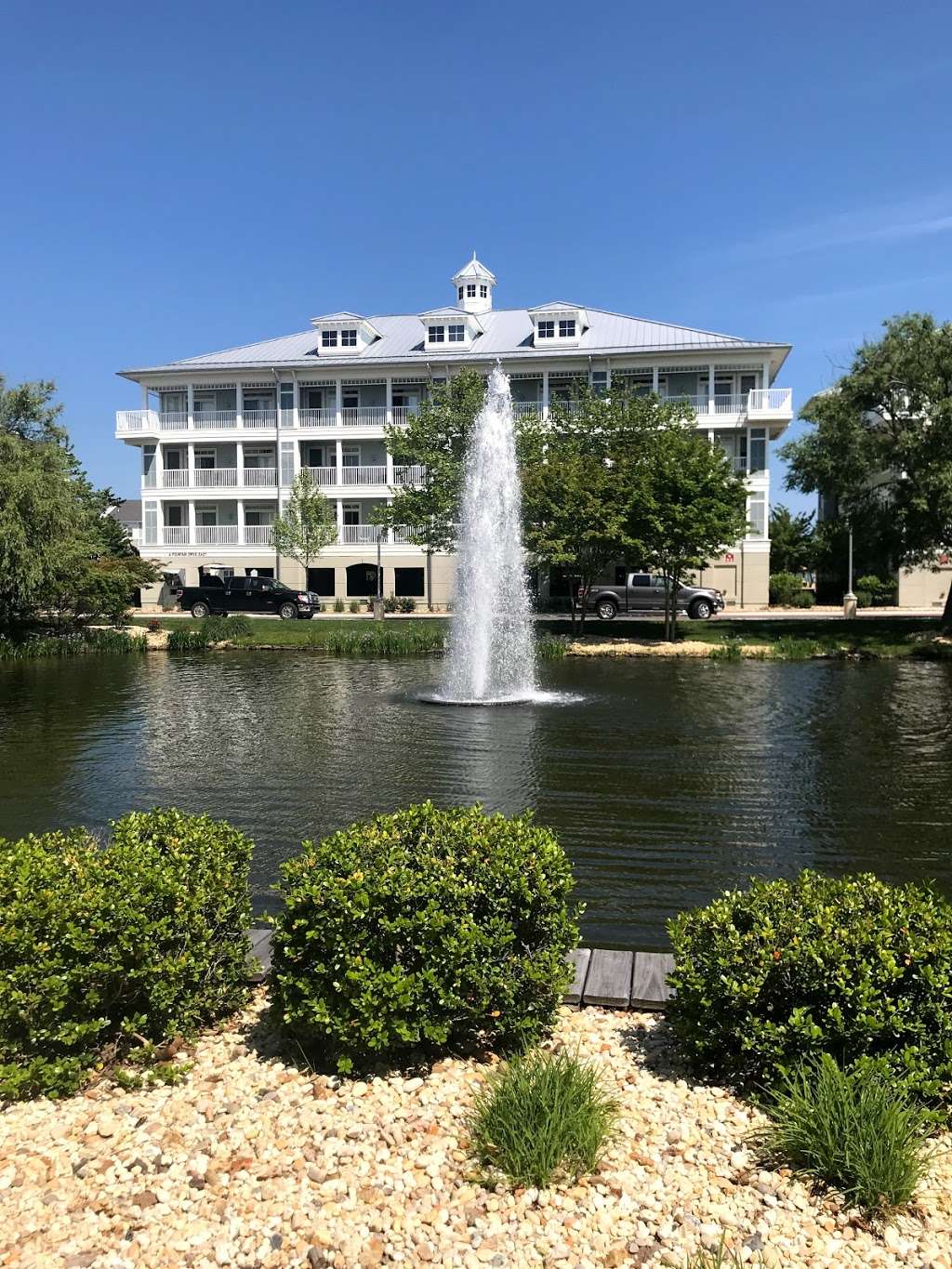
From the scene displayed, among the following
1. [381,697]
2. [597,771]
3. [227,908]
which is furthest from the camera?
[381,697]

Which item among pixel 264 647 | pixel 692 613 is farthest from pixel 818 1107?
pixel 692 613

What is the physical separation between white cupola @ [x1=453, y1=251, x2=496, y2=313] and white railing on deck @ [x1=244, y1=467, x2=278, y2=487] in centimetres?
1373

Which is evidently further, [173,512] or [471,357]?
[173,512]

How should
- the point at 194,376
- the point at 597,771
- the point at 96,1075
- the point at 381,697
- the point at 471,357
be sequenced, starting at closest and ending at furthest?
the point at 96,1075, the point at 597,771, the point at 381,697, the point at 471,357, the point at 194,376

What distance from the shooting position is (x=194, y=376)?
49.4 metres

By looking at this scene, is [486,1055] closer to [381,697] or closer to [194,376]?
[381,697]

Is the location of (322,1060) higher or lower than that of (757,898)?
lower

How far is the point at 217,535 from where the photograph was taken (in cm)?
4938

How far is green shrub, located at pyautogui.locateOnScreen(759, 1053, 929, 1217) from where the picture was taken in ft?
10.5

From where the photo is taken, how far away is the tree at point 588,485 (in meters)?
30.3

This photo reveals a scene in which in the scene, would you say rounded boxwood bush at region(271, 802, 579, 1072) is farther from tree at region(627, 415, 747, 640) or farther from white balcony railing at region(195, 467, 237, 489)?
white balcony railing at region(195, 467, 237, 489)

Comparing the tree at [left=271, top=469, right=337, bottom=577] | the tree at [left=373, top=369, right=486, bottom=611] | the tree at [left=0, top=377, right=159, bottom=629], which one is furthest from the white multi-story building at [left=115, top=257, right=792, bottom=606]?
the tree at [left=0, top=377, right=159, bottom=629]

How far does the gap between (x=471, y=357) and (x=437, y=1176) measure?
45.4 m

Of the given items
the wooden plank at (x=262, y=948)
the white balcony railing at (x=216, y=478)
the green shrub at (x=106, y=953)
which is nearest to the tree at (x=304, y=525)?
the white balcony railing at (x=216, y=478)
